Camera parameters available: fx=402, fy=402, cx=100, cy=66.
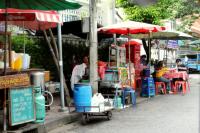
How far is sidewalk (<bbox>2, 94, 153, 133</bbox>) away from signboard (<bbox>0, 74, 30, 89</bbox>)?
0.85 m

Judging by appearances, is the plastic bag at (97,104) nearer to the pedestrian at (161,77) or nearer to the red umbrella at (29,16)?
the red umbrella at (29,16)

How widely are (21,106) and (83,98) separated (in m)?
2.34

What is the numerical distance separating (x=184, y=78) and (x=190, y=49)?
23622 mm

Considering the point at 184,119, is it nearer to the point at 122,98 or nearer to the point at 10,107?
the point at 122,98

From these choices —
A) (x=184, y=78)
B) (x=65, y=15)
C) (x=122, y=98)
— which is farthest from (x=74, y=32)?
(x=184, y=78)

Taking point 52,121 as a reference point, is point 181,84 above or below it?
above

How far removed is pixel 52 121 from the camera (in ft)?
29.9

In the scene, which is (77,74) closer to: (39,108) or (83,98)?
(83,98)

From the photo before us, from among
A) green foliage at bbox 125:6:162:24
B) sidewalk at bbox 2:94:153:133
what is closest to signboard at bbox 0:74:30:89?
sidewalk at bbox 2:94:153:133

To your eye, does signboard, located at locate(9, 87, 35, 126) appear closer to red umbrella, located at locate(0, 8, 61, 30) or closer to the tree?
red umbrella, located at locate(0, 8, 61, 30)

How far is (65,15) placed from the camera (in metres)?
17.1

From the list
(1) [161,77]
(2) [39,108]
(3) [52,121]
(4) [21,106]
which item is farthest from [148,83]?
(4) [21,106]

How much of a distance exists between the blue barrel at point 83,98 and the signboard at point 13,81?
7.16 ft

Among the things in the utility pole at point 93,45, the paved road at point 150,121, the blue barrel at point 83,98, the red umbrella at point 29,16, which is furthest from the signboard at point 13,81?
the utility pole at point 93,45
